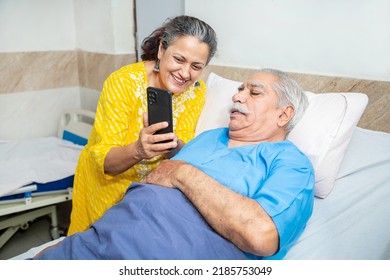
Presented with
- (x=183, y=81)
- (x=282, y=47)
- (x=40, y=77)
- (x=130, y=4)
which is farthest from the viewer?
(x=40, y=77)

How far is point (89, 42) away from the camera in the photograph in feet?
8.29

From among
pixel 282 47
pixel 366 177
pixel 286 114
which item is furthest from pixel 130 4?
pixel 366 177

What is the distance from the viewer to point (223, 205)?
0.96 m

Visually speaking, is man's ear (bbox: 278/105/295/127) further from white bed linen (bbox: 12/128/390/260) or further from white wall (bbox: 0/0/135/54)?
white wall (bbox: 0/0/135/54)

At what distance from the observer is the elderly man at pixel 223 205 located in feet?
3.08

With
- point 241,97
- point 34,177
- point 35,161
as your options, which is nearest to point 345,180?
point 241,97

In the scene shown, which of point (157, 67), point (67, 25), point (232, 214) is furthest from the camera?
point (67, 25)

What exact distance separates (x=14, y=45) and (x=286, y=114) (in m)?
2.03

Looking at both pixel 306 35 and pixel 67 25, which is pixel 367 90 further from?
pixel 67 25

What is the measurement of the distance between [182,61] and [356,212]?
0.80 metres

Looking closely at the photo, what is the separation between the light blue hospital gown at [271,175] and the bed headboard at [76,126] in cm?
130

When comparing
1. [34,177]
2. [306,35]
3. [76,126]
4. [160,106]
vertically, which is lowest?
[34,177]

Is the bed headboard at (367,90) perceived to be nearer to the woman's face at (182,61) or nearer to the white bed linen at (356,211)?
the white bed linen at (356,211)
